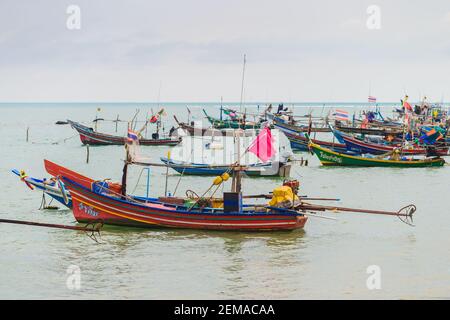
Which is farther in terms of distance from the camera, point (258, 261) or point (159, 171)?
point (159, 171)

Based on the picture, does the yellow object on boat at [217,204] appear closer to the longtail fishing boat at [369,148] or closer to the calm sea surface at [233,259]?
the calm sea surface at [233,259]

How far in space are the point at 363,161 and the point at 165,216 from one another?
2028 cm

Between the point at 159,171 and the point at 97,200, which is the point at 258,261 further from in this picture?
the point at 159,171

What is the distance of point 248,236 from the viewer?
1964 centimetres

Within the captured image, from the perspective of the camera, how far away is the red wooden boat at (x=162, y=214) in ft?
Result: 64.5

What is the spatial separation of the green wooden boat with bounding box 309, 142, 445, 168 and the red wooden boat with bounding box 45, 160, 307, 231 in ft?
59.4

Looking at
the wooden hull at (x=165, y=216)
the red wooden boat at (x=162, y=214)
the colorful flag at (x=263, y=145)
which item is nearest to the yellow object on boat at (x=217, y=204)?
the red wooden boat at (x=162, y=214)

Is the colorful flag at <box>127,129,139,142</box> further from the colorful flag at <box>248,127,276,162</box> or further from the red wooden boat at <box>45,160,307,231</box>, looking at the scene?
the colorful flag at <box>248,127,276,162</box>

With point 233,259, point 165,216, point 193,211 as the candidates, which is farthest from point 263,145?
point 233,259

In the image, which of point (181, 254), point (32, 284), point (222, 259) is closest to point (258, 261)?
point (222, 259)

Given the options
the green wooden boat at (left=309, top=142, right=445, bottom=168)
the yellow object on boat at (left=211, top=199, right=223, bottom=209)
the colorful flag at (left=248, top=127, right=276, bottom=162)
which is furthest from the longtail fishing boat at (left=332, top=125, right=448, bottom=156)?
the yellow object on boat at (left=211, top=199, right=223, bottom=209)

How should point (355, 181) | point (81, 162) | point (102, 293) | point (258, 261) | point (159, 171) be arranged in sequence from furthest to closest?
1. point (81, 162)
2. point (159, 171)
3. point (355, 181)
4. point (258, 261)
5. point (102, 293)

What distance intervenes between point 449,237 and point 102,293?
11.3 m

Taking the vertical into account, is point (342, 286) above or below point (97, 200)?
below
